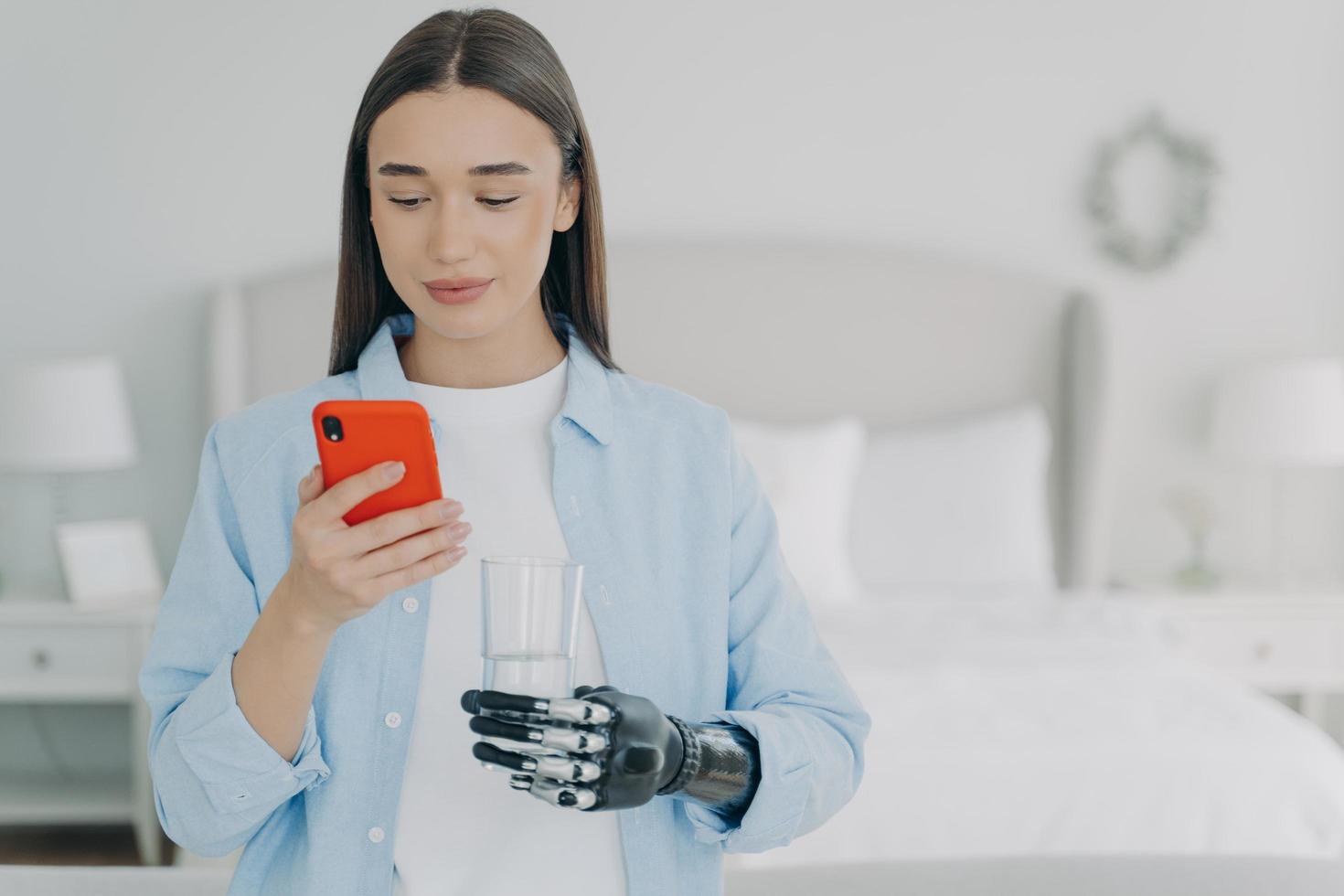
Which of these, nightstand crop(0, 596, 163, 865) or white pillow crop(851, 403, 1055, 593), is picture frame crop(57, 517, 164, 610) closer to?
nightstand crop(0, 596, 163, 865)

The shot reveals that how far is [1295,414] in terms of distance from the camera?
3.51 metres

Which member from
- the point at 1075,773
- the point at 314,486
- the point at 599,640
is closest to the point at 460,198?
the point at 314,486

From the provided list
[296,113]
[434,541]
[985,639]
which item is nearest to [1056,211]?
[985,639]

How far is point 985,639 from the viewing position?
2.74 meters

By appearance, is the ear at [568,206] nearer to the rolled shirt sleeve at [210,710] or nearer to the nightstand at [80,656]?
the rolled shirt sleeve at [210,710]

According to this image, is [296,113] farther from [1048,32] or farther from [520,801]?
[520,801]

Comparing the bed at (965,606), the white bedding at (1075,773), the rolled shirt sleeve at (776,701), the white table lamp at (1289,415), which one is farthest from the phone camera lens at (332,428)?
the white table lamp at (1289,415)

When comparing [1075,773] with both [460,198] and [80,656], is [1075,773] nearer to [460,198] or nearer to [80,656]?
[460,198]

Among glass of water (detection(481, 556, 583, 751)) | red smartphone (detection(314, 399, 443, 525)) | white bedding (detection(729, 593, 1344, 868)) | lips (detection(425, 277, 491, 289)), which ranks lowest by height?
white bedding (detection(729, 593, 1344, 868))

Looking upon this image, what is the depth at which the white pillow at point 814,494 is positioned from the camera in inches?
130

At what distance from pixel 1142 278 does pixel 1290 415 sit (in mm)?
563

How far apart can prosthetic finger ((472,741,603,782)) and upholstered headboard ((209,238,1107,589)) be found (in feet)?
9.10

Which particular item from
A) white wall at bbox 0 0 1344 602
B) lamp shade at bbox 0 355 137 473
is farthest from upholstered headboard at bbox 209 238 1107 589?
lamp shade at bbox 0 355 137 473

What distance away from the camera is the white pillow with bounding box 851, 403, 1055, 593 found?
136 inches
